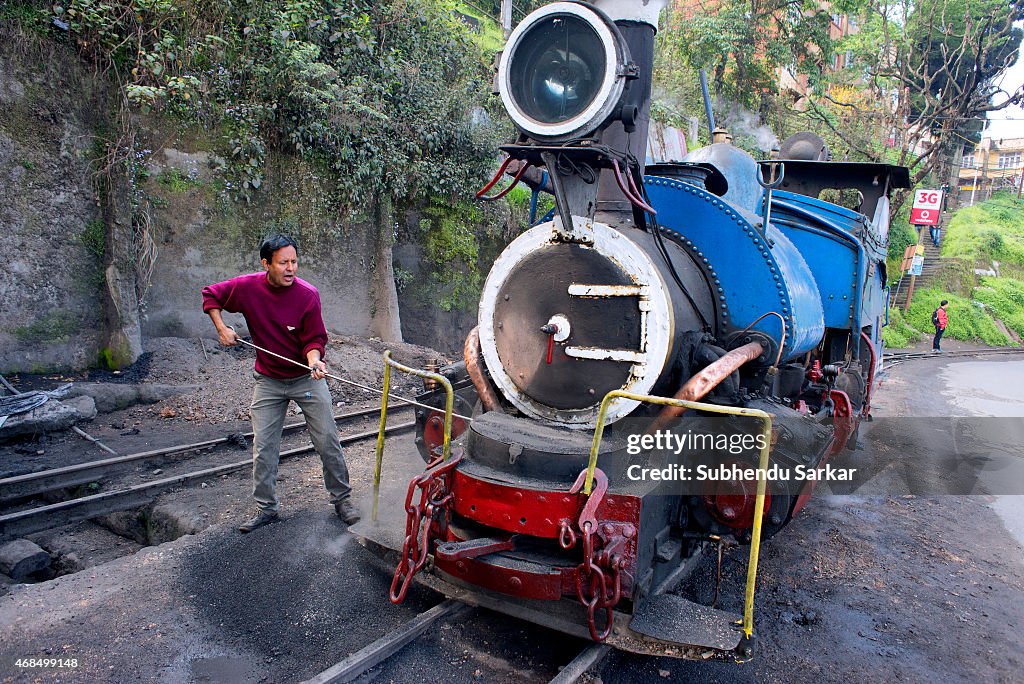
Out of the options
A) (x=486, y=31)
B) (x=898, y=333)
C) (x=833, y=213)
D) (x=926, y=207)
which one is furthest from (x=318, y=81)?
(x=898, y=333)

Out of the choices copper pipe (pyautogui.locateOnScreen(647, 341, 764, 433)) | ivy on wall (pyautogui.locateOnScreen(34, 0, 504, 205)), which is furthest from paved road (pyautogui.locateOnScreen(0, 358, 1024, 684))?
ivy on wall (pyautogui.locateOnScreen(34, 0, 504, 205))

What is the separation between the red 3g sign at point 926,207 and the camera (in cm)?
1934

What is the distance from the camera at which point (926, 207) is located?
19516mm

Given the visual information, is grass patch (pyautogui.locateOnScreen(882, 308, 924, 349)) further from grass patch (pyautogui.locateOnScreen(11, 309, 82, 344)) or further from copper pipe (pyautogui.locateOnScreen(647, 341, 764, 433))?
grass patch (pyautogui.locateOnScreen(11, 309, 82, 344))

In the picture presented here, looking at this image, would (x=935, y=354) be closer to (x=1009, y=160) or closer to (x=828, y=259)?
(x=828, y=259)

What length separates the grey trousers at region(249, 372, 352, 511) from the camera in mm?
4113

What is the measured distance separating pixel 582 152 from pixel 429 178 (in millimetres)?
A: 7967

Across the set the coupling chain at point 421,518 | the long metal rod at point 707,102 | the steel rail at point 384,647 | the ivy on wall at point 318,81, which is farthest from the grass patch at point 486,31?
the steel rail at point 384,647

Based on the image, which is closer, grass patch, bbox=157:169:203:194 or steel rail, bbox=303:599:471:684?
steel rail, bbox=303:599:471:684

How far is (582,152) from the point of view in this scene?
300 cm

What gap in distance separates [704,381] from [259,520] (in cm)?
297

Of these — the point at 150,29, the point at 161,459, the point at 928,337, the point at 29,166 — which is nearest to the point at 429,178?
the point at 150,29

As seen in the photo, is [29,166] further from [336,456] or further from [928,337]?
[928,337]

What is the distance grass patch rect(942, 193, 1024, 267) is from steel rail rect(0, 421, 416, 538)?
2959cm
